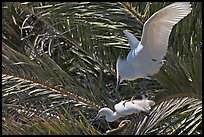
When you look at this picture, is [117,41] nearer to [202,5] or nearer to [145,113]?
[202,5]

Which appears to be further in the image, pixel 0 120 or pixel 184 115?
pixel 0 120

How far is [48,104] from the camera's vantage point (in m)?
3.27

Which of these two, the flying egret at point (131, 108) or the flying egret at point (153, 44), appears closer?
the flying egret at point (153, 44)

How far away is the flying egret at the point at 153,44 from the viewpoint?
98.7 inches

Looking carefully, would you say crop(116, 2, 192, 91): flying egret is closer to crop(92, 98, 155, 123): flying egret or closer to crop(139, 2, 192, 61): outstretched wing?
crop(139, 2, 192, 61): outstretched wing

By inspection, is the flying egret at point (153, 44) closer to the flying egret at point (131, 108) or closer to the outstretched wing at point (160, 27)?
the outstretched wing at point (160, 27)

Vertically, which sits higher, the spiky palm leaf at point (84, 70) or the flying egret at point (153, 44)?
the flying egret at point (153, 44)

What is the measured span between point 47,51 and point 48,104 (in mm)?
540

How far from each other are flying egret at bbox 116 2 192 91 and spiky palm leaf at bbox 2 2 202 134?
0.61ft

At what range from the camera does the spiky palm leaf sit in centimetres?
274

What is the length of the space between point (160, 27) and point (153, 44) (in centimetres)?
8

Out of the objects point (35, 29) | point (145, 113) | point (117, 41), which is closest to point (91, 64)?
point (117, 41)

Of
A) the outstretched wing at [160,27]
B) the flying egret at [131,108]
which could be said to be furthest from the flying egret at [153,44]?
the flying egret at [131,108]

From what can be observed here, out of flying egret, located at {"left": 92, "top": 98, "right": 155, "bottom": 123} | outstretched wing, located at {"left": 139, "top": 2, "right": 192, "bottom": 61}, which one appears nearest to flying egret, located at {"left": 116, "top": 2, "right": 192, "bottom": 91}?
outstretched wing, located at {"left": 139, "top": 2, "right": 192, "bottom": 61}
